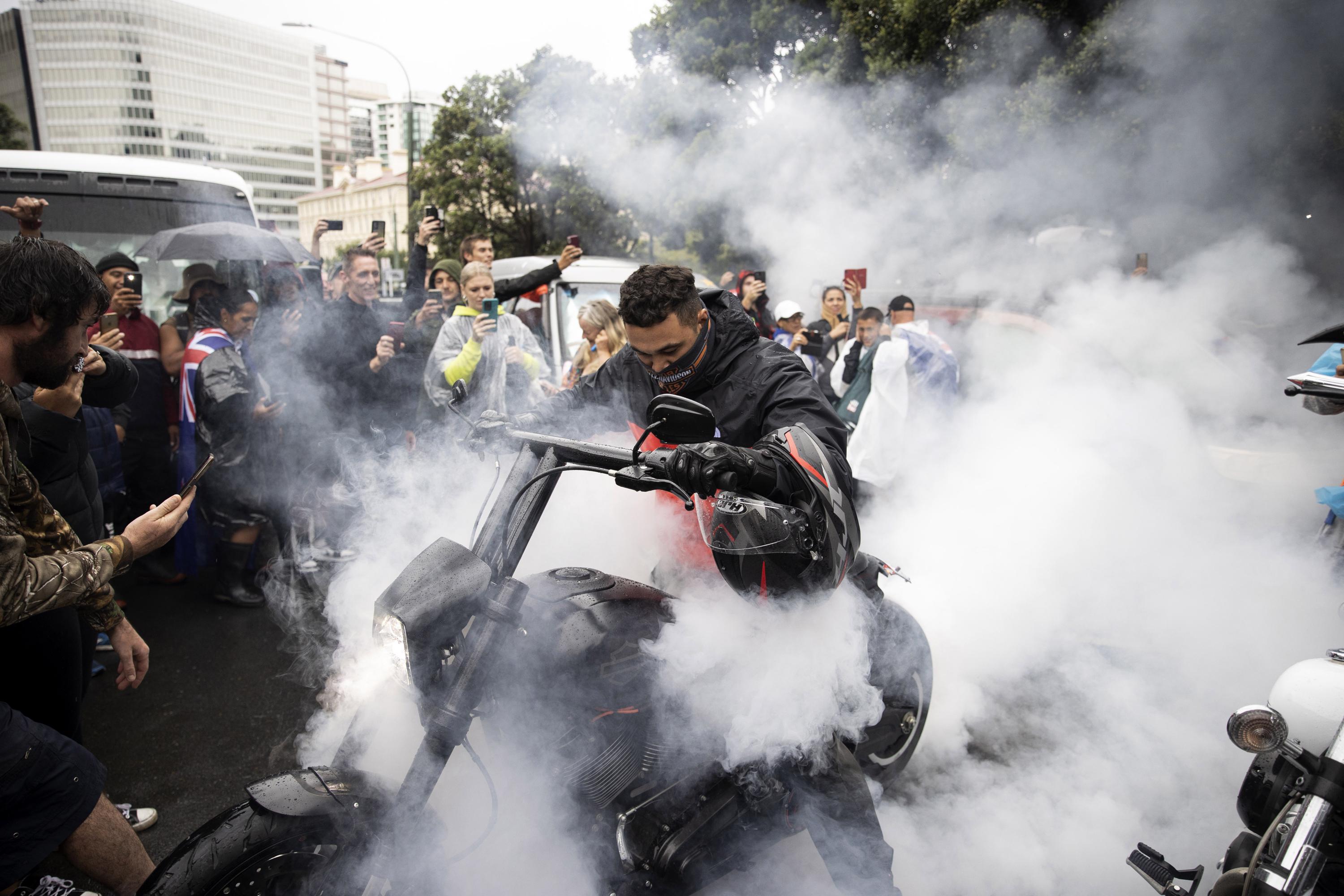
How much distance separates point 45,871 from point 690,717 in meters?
2.35

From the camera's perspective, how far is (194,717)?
3.37 metres

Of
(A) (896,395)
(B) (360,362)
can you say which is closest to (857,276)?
(A) (896,395)

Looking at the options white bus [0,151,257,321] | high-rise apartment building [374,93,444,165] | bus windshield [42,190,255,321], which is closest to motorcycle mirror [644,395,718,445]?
white bus [0,151,257,321]

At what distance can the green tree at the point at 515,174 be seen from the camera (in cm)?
1341

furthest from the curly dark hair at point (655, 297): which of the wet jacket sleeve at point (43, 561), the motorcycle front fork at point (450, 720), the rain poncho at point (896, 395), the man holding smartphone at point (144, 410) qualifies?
the man holding smartphone at point (144, 410)

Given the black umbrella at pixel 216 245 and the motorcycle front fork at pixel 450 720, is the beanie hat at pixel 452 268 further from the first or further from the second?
the motorcycle front fork at pixel 450 720

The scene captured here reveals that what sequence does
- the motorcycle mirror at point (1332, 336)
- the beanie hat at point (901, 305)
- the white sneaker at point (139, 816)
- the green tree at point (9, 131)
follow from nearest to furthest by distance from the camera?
the motorcycle mirror at point (1332, 336) → the white sneaker at point (139, 816) → the beanie hat at point (901, 305) → the green tree at point (9, 131)

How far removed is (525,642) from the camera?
1.66 m

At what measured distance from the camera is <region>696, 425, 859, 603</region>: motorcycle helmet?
157 cm

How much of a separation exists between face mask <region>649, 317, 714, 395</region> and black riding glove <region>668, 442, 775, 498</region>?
0.58 m

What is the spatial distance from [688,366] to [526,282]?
3240 mm

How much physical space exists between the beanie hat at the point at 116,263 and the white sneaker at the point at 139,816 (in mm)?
3142

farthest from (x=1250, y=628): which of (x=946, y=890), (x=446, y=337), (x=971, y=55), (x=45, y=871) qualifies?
(x=971, y=55)

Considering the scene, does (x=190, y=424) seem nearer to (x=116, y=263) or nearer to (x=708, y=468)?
(x=116, y=263)
